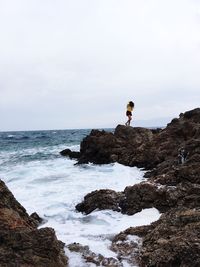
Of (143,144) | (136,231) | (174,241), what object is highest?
(143,144)

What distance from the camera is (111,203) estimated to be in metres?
9.71

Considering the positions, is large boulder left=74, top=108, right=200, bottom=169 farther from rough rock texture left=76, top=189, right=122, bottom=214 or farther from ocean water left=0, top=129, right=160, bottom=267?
rough rock texture left=76, top=189, right=122, bottom=214

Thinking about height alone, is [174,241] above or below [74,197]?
above

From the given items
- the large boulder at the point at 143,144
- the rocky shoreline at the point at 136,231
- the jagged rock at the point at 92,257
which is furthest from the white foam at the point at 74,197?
the large boulder at the point at 143,144

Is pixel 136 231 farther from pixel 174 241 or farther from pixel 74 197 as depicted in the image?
pixel 74 197

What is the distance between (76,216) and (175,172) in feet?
9.47

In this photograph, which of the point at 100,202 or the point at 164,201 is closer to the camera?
the point at 164,201

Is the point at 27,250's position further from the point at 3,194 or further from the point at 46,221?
the point at 46,221

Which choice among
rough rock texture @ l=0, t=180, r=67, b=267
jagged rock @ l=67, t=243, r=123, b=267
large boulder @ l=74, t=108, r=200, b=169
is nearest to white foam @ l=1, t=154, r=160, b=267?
jagged rock @ l=67, t=243, r=123, b=267

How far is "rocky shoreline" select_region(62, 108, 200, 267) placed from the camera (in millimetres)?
6000

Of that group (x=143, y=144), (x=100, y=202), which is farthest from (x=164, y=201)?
(x=143, y=144)

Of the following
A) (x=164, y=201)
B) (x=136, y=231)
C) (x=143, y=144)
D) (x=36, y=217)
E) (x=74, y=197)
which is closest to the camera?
(x=136, y=231)

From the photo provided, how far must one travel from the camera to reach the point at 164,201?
9297 millimetres

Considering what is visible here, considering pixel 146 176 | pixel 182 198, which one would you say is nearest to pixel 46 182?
pixel 146 176
